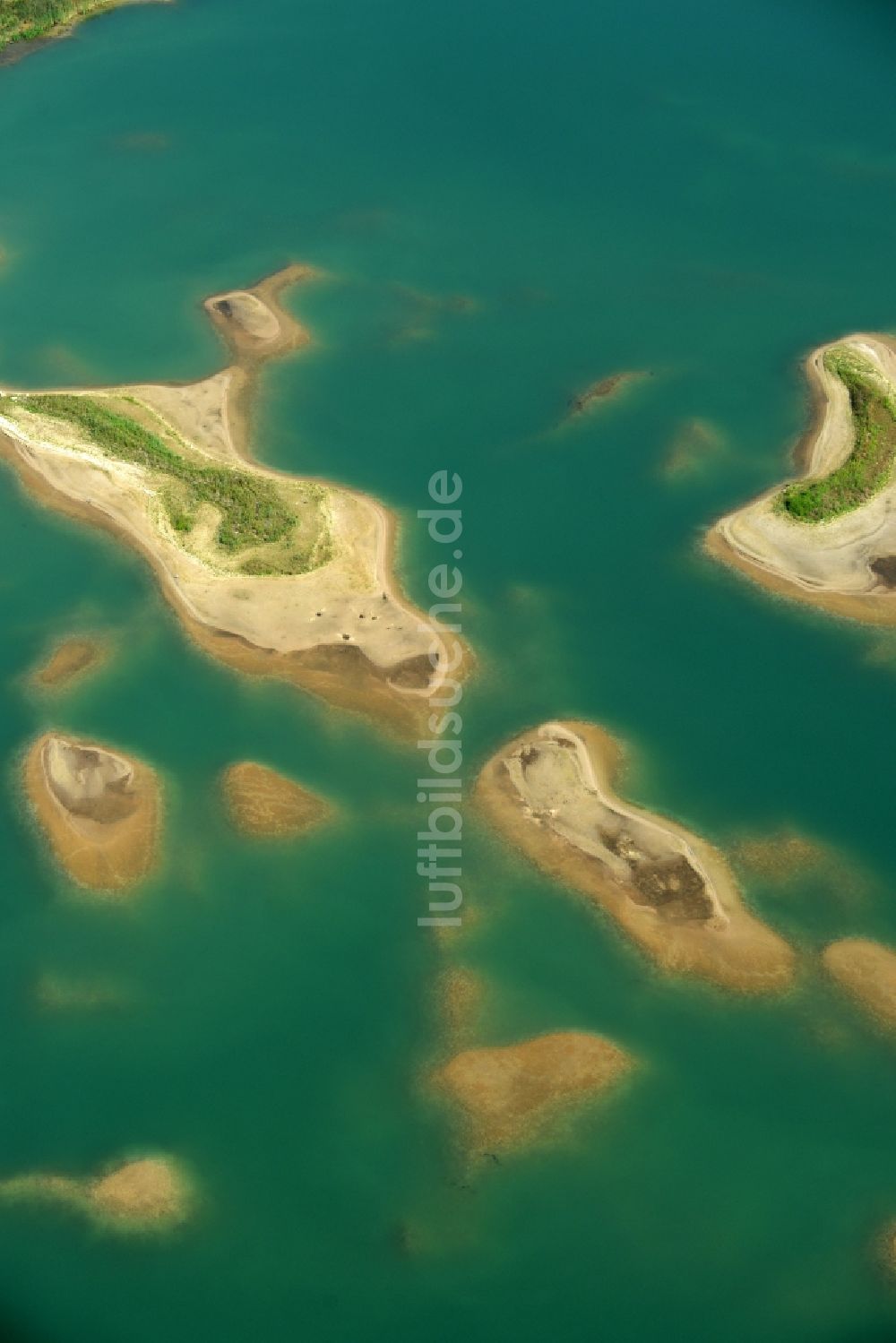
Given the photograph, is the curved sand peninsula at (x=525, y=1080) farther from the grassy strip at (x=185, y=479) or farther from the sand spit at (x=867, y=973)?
the grassy strip at (x=185, y=479)

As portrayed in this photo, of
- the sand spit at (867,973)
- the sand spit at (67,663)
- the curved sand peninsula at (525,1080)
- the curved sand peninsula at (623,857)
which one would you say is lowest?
the curved sand peninsula at (525,1080)

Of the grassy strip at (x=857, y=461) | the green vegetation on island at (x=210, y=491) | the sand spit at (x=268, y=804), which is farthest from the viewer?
the grassy strip at (x=857, y=461)

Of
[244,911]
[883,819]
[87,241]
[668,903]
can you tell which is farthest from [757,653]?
[87,241]

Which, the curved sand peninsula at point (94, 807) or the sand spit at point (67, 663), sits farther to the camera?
the sand spit at point (67, 663)

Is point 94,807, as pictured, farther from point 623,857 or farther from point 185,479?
point 623,857

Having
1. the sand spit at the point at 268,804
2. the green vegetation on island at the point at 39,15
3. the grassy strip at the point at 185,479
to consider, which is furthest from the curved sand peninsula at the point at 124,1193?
the green vegetation on island at the point at 39,15

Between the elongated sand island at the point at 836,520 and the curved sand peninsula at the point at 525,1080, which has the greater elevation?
the elongated sand island at the point at 836,520

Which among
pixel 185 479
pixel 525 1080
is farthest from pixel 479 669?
pixel 185 479
